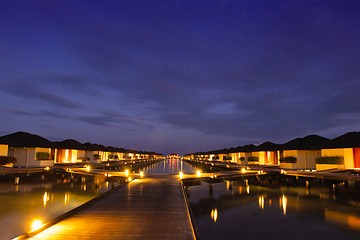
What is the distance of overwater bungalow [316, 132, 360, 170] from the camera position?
23266mm

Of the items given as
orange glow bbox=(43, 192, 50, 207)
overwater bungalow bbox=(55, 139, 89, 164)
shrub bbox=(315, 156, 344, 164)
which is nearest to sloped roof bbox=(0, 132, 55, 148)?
overwater bungalow bbox=(55, 139, 89, 164)

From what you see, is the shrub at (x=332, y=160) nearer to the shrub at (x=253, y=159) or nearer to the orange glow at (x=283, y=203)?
the orange glow at (x=283, y=203)

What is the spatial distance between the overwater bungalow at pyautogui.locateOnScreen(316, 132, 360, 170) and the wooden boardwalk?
19122mm

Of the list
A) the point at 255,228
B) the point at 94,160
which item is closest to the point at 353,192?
the point at 255,228

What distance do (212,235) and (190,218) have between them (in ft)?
14.5

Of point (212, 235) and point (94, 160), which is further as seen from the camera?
point (94, 160)

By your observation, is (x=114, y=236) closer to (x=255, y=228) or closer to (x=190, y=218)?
(x=190, y=218)

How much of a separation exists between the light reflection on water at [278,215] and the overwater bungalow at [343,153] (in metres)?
3.56

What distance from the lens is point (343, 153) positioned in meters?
24.2

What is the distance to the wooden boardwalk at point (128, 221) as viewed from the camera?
22.8 ft

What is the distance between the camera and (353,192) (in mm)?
21594

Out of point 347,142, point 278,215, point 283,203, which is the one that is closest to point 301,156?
point 347,142

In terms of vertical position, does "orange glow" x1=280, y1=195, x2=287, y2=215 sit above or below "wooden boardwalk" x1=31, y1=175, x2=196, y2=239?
below

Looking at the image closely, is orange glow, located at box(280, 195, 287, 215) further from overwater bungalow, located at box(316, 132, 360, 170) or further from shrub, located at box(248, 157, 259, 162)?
shrub, located at box(248, 157, 259, 162)
